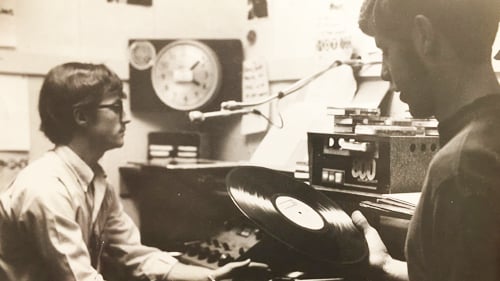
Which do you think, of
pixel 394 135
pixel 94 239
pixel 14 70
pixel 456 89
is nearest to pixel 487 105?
pixel 456 89

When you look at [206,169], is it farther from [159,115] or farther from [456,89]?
[456,89]

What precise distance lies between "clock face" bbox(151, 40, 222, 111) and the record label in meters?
1.00

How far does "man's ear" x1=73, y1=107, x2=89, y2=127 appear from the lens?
1.53 metres

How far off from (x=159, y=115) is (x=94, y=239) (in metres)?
0.79

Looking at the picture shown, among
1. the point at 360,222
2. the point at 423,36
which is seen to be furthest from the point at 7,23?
the point at 423,36

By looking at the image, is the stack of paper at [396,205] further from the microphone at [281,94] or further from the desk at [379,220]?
the microphone at [281,94]

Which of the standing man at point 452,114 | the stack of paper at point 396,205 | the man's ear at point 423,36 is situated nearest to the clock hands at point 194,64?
the stack of paper at point 396,205

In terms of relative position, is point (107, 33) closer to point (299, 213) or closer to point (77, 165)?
point (77, 165)

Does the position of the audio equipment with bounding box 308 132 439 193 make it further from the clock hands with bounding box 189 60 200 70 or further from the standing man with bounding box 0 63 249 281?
the clock hands with bounding box 189 60 200 70

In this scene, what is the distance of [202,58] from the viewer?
221 centimetres

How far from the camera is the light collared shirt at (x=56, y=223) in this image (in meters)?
1.34

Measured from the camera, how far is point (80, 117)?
5.02ft

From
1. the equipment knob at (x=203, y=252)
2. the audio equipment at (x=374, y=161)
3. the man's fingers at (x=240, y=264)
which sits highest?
the audio equipment at (x=374, y=161)

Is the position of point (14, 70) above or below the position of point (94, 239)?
above
